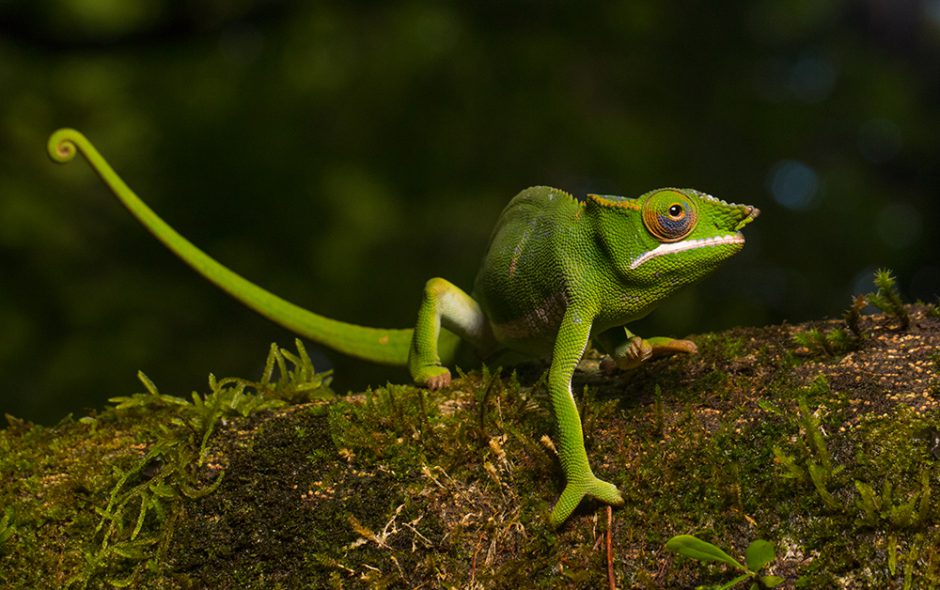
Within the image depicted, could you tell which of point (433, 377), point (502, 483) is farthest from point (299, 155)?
point (502, 483)

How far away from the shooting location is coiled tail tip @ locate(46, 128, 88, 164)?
3008 mm

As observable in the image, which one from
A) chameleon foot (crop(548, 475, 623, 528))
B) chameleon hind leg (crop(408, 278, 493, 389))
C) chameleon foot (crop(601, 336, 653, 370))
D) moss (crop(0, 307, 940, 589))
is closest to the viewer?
moss (crop(0, 307, 940, 589))

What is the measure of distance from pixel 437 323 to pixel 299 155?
12.0 feet

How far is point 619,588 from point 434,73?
4.84 meters

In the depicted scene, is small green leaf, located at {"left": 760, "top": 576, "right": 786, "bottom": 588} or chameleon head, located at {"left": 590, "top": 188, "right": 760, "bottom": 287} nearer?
small green leaf, located at {"left": 760, "top": 576, "right": 786, "bottom": 588}

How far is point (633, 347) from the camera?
2387 mm

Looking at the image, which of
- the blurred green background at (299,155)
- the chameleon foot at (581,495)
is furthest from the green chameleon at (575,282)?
the blurred green background at (299,155)

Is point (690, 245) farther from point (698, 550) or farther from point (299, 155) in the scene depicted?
point (299, 155)

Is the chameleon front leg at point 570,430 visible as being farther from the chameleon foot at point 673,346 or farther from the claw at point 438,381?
the claw at point 438,381

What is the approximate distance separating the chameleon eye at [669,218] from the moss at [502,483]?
1.29 ft

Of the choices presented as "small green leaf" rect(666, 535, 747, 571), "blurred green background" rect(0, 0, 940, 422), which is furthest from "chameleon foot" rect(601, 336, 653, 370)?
"blurred green background" rect(0, 0, 940, 422)

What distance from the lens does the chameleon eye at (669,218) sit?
2328mm

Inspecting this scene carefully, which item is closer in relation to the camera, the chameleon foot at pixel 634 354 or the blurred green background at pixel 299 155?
the chameleon foot at pixel 634 354

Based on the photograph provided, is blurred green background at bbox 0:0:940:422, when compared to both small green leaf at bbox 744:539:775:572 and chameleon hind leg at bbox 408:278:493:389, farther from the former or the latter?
small green leaf at bbox 744:539:775:572
